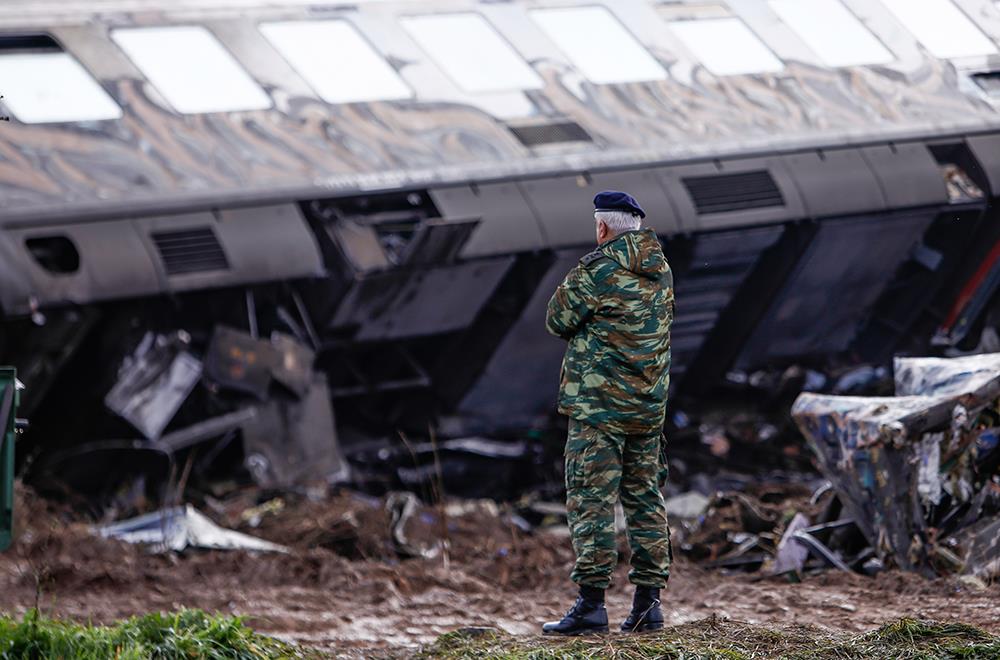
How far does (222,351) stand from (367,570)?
272cm

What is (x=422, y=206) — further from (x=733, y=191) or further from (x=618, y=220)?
(x=618, y=220)

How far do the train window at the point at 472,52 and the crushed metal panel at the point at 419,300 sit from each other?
1.48 metres

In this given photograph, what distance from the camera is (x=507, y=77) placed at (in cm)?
1173

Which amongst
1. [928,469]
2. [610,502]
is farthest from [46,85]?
[928,469]

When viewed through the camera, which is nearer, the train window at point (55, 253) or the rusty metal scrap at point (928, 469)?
the rusty metal scrap at point (928, 469)

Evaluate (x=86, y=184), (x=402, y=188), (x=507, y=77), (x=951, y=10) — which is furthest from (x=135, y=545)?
(x=951, y=10)

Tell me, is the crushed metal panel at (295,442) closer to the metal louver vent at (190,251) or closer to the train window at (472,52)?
the metal louver vent at (190,251)

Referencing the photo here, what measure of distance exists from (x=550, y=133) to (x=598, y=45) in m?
1.29

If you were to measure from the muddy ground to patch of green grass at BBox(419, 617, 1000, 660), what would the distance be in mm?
482

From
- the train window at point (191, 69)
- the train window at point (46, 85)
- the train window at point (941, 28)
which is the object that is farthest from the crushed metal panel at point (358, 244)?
the train window at point (941, 28)

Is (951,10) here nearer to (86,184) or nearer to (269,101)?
(269,101)

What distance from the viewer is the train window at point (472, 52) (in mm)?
11586

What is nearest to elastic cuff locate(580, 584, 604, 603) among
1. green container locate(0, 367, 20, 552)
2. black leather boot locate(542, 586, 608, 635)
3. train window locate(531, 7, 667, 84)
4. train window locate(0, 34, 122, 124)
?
black leather boot locate(542, 586, 608, 635)

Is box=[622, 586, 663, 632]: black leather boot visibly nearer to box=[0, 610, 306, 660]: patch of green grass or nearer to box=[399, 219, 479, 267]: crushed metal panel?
box=[0, 610, 306, 660]: patch of green grass
